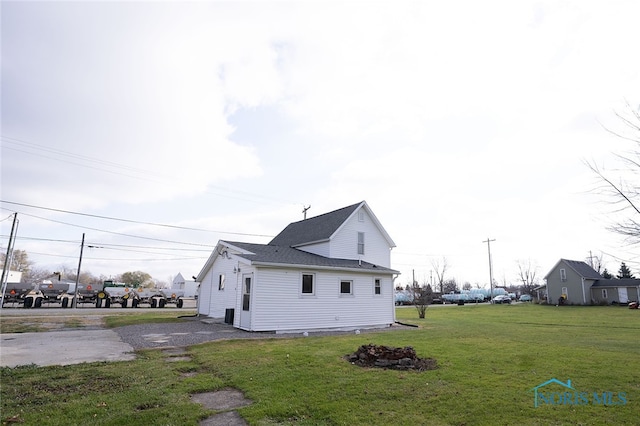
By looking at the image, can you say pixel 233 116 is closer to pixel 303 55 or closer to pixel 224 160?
pixel 224 160

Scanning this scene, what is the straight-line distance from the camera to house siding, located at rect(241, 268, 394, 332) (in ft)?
50.4

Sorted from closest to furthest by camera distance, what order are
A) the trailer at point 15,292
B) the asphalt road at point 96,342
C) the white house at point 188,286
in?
the asphalt road at point 96,342 → the trailer at point 15,292 → the white house at point 188,286

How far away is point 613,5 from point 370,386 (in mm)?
9960

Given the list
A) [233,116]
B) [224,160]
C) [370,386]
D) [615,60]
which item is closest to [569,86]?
[615,60]

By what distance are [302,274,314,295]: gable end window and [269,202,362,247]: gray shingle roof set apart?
3860mm

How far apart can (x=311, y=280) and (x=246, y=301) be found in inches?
127

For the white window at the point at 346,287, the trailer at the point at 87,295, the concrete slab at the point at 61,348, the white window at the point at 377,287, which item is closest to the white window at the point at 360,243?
the white window at the point at 377,287

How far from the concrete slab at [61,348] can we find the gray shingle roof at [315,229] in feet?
38.3

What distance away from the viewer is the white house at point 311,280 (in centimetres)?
1559

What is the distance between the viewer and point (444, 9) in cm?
977

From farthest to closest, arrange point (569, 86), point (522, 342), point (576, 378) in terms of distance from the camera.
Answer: point (522, 342)
point (569, 86)
point (576, 378)

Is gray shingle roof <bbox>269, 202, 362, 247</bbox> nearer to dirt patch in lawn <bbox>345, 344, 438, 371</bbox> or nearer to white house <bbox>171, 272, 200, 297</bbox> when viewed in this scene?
dirt patch in lawn <bbox>345, 344, 438, 371</bbox>

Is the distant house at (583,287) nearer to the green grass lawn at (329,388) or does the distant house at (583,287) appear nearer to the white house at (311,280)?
the white house at (311,280)

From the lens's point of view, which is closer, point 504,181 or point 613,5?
point 613,5
